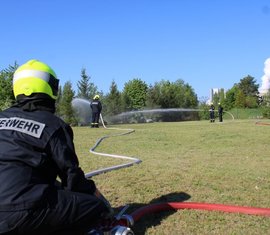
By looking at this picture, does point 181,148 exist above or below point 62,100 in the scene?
below

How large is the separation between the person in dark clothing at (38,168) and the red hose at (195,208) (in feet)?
3.63

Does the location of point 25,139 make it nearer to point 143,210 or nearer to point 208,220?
point 143,210

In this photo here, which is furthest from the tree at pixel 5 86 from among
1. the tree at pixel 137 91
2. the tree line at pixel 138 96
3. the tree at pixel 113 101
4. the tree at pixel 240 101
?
the tree at pixel 240 101

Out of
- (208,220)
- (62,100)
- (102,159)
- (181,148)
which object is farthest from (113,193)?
(62,100)

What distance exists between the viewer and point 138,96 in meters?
62.4

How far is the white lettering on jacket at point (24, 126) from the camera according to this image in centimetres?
308

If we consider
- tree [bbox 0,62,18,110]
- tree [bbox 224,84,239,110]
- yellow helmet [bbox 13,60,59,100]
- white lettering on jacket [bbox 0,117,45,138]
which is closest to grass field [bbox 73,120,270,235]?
white lettering on jacket [bbox 0,117,45,138]

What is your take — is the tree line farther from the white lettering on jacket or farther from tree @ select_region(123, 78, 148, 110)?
the white lettering on jacket

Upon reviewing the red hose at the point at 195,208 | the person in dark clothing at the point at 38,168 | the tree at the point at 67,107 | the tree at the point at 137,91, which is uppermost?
the tree at the point at 137,91

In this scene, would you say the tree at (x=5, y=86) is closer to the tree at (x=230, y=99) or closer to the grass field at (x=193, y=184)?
the grass field at (x=193, y=184)

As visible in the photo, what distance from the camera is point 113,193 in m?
5.37

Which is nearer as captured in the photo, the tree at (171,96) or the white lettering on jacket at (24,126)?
the white lettering on jacket at (24,126)

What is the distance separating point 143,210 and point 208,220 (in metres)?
0.70

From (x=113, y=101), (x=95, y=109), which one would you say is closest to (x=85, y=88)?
(x=113, y=101)
